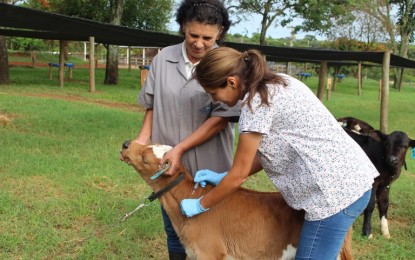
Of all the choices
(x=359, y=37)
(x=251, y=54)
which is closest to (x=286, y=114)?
(x=251, y=54)

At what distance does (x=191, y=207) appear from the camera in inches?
106

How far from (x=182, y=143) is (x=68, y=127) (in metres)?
7.41

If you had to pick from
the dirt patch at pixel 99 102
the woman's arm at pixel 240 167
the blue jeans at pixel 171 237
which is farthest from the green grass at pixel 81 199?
the dirt patch at pixel 99 102

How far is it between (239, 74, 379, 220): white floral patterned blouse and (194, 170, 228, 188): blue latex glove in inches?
22.5

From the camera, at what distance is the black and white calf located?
19.1 feet

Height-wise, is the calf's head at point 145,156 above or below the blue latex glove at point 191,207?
above

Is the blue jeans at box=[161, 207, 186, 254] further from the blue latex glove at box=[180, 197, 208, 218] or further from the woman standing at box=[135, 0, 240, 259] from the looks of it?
the blue latex glove at box=[180, 197, 208, 218]

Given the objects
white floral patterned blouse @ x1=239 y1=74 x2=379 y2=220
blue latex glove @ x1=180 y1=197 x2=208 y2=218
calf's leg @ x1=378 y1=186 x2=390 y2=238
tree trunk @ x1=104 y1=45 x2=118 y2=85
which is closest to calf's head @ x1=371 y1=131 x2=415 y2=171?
calf's leg @ x1=378 y1=186 x2=390 y2=238

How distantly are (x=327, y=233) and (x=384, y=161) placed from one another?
13.0 ft

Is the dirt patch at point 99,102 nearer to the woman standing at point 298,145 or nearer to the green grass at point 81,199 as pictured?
the green grass at point 81,199

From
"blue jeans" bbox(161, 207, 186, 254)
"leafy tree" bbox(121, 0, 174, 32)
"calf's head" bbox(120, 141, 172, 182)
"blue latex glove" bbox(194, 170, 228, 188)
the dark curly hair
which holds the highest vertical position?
"leafy tree" bbox(121, 0, 174, 32)

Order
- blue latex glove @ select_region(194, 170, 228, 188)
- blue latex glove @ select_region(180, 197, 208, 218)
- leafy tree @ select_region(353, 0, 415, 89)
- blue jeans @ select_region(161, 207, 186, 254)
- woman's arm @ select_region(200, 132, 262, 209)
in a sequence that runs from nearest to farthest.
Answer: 1. woman's arm @ select_region(200, 132, 262, 209)
2. blue latex glove @ select_region(180, 197, 208, 218)
3. blue latex glove @ select_region(194, 170, 228, 188)
4. blue jeans @ select_region(161, 207, 186, 254)
5. leafy tree @ select_region(353, 0, 415, 89)

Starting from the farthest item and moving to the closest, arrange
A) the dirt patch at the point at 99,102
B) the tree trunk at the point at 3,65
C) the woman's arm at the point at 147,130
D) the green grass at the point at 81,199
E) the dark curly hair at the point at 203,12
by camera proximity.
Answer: the tree trunk at the point at 3,65
the dirt patch at the point at 99,102
the green grass at the point at 81,199
the woman's arm at the point at 147,130
the dark curly hair at the point at 203,12

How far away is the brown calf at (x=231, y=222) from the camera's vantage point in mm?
2742
